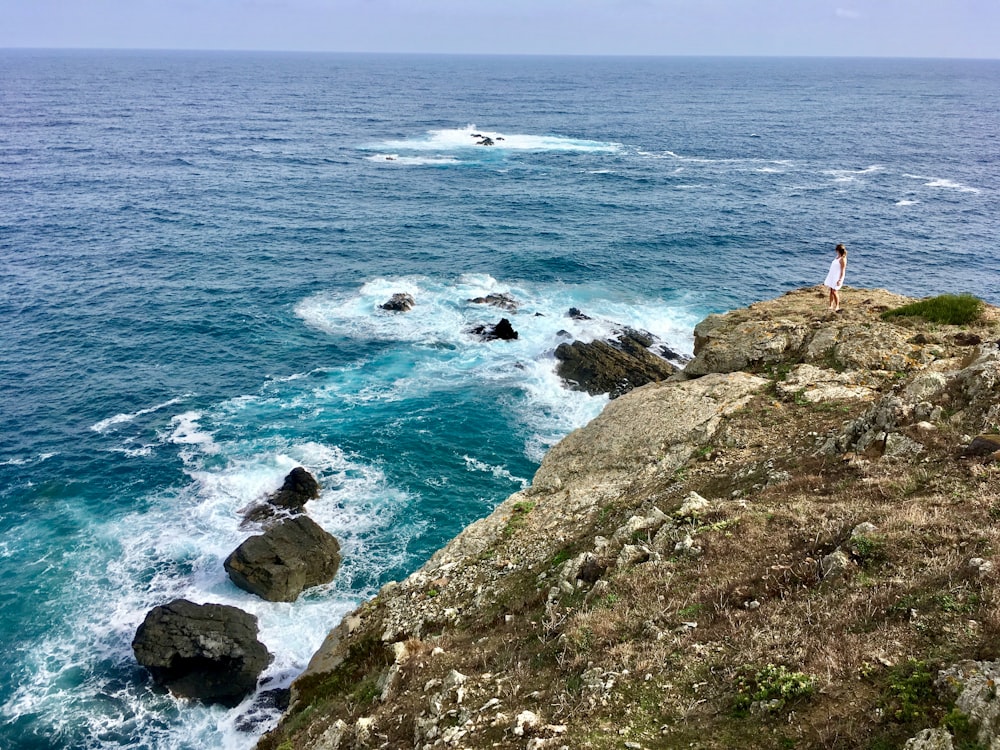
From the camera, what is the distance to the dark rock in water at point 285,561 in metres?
29.1

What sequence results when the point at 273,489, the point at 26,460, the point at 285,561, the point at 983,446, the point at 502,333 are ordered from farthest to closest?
the point at 502,333 < the point at 26,460 < the point at 273,489 < the point at 285,561 < the point at 983,446

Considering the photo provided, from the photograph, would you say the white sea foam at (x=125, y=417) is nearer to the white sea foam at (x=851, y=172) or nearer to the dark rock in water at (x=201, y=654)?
the dark rock in water at (x=201, y=654)

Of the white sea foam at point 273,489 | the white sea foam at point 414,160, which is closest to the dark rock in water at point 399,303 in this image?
the white sea foam at point 273,489

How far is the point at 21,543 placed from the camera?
31594 millimetres

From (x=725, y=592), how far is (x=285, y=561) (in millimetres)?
22854

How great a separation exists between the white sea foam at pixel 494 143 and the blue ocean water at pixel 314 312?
132cm

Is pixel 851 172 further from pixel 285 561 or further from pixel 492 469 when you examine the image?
pixel 285 561

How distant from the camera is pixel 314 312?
54969mm

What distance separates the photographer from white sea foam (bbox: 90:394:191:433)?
40094 millimetres

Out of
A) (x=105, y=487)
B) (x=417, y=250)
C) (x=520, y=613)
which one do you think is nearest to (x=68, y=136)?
(x=417, y=250)

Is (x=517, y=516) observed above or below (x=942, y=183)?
below

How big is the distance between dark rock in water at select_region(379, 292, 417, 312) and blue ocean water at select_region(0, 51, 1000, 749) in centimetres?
133

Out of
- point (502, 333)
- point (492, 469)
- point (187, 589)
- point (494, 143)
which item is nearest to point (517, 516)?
point (492, 469)

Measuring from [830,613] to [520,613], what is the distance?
7182mm
